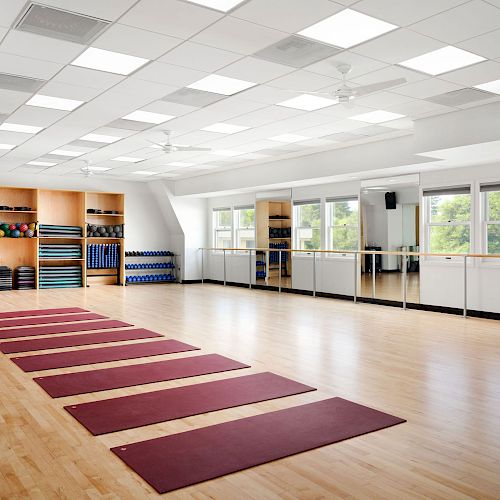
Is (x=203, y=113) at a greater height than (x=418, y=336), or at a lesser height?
greater

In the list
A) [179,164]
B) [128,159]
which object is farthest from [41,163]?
[179,164]

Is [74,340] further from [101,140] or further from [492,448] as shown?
[492,448]

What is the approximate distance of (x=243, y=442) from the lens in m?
3.14

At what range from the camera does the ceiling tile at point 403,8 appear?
3607mm

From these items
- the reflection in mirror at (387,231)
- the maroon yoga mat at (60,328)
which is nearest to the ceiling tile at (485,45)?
the reflection in mirror at (387,231)

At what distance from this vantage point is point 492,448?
307 cm

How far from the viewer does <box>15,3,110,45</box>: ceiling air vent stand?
3.85 metres

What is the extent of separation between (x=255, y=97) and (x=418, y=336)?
10.9 feet

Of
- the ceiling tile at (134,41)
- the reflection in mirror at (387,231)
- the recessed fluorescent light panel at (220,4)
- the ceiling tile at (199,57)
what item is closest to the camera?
the recessed fluorescent light panel at (220,4)

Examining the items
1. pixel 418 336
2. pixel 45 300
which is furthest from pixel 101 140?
pixel 418 336

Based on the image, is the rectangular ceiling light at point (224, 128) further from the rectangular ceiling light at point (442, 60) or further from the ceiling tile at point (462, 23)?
the ceiling tile at point (462, 23)

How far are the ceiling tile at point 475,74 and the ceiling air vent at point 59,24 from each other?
3.14 metres

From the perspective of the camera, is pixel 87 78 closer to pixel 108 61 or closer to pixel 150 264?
pixel 108 61

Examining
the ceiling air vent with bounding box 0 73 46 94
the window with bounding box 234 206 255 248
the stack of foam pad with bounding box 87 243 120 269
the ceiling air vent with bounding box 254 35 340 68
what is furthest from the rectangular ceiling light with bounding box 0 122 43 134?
the window with bounding box 234 206 255 248
